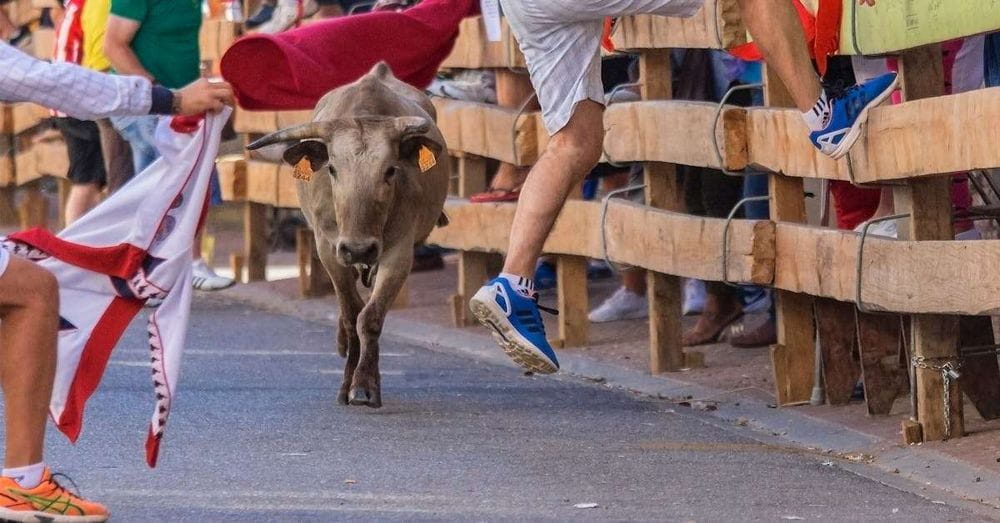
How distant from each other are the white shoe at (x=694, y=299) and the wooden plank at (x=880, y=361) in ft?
10.1

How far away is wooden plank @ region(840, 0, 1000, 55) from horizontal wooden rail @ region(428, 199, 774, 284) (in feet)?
4.25

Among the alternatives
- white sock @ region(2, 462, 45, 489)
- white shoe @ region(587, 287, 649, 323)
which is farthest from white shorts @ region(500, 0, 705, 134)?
white shoe @ region(587, 287, 649, 323)

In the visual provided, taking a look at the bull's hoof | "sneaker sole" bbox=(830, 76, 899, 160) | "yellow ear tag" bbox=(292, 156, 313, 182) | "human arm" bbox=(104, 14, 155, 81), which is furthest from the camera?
"human arm" bbox=(104, 14, 155, 81)

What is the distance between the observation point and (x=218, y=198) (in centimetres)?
1370

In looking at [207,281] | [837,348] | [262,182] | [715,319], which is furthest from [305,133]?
[262,182]

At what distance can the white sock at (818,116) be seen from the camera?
24.0ft

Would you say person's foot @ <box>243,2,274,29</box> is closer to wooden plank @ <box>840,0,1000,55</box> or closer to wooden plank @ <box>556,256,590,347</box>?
A: wooden plank @ <box>556,256,590,347</box>

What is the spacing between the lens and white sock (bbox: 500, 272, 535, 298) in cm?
754

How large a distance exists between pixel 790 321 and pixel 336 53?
328 cm

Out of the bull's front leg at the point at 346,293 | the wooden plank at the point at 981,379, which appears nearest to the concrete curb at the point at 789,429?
the wooden plank at the point at 981,379

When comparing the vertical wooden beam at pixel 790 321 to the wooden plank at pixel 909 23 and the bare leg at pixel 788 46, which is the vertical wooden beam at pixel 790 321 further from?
the bare leg at pixel 788 46

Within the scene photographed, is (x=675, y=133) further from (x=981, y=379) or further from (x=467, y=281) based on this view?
(x=467, y=281)

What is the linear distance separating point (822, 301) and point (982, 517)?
2.29 m

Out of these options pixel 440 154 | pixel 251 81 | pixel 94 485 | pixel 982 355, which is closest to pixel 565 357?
pixel 440 154
